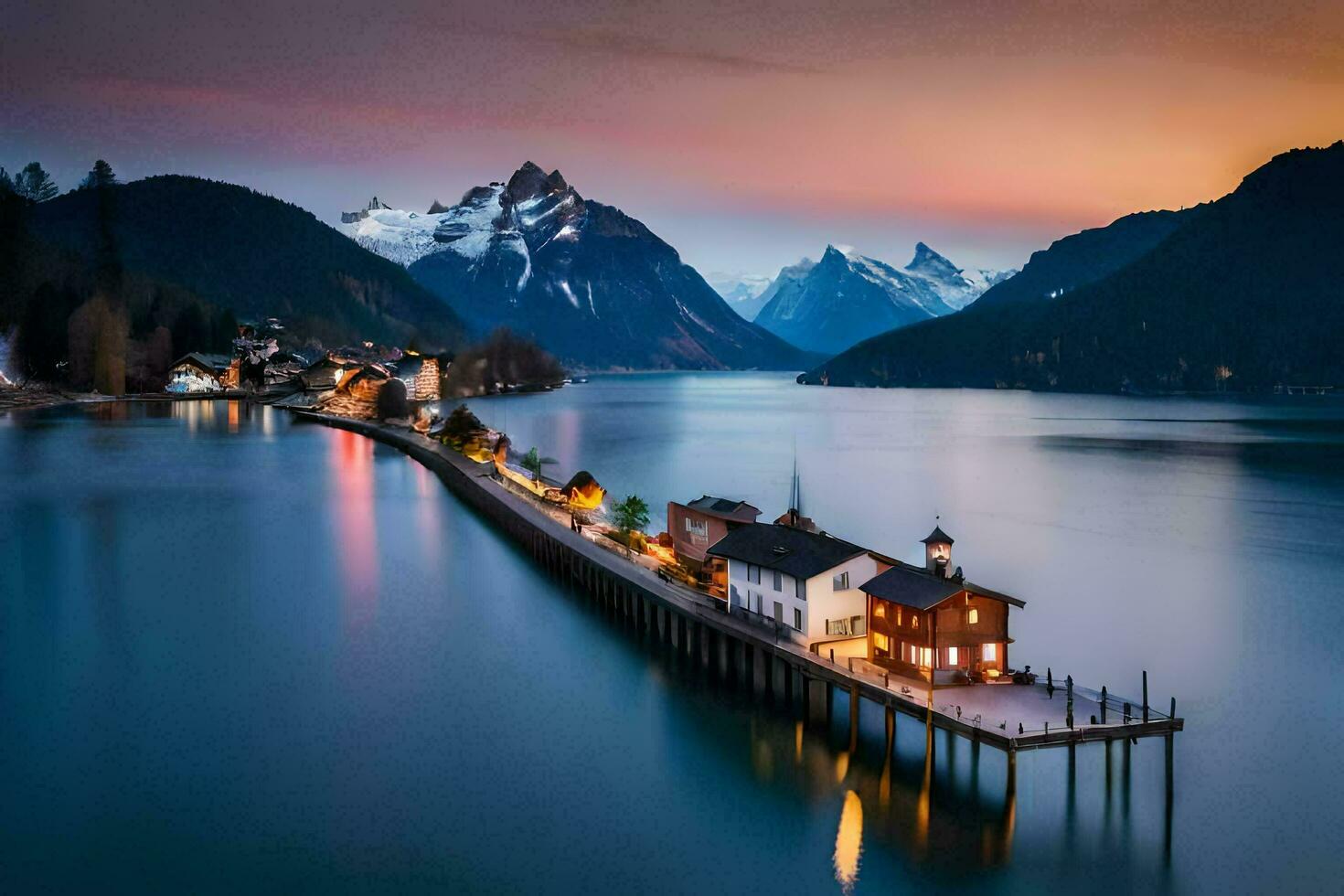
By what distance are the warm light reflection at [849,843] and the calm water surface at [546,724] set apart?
2.1 inches

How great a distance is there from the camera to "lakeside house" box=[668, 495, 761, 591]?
27.0m

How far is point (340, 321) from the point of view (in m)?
180

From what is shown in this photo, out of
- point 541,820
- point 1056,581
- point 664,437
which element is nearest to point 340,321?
point 664,437

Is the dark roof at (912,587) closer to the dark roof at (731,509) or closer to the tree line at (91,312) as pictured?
the dark roof at (731,509)

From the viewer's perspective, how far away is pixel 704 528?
29391 mm

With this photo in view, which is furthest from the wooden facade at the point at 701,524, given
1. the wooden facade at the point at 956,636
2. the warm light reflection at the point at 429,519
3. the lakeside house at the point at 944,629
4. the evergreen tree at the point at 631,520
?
the wooden facade at the point at 956,636

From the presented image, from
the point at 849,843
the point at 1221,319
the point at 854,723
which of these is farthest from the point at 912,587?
the point at 1221,319

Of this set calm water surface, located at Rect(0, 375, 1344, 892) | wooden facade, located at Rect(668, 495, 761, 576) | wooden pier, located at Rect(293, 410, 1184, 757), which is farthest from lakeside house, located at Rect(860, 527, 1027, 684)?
wooden facade, located at Rect(668, 495, 761, 576)

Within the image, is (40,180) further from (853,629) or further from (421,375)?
(853,629)

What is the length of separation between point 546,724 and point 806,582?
596cm

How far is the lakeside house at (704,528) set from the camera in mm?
26969

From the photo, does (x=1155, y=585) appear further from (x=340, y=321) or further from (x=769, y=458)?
(x=340, y=321)

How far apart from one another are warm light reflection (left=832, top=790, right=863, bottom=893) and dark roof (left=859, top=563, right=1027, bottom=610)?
3.44 metres

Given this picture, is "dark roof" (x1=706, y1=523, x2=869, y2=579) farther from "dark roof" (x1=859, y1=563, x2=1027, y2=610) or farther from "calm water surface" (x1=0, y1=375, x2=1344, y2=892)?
"calm water surface" (x1=0, y1=375, x2=1344, y2=892)
